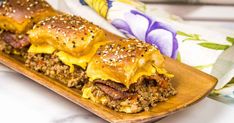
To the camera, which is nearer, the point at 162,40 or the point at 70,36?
the point at 70,36

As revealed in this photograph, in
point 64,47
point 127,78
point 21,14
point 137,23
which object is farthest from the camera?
point 137,23

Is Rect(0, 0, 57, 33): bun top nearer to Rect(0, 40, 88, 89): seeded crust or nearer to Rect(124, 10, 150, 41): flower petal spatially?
Rect(0, 40, 88, 89): seeded crust

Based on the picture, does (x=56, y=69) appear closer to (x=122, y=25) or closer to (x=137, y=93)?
(x=137, y=93)

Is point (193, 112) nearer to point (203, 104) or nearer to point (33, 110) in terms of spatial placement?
point (203, 104)

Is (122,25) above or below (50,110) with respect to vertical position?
above

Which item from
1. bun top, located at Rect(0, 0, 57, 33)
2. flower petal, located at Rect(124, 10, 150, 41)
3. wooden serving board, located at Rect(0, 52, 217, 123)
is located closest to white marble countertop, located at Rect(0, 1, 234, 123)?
wooden serving board, located at Rect(0, 52, 217, 123)

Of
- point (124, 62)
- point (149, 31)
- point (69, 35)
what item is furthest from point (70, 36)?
point (149, 31)

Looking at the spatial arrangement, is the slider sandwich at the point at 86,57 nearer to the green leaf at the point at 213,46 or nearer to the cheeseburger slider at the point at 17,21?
the cheeseburger slider at the point at 17,21
